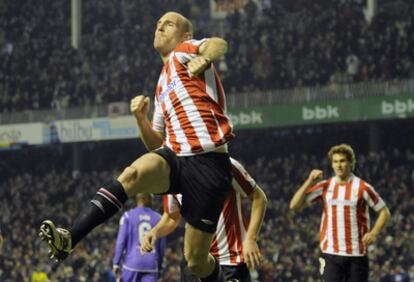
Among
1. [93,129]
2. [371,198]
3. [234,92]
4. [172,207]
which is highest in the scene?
[172,207]

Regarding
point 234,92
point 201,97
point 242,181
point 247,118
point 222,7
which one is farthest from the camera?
point 222,7

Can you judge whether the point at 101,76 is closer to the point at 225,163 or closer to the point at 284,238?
the point at 284,238

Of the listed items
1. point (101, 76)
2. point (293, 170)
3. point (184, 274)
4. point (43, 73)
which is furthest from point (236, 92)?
point (184, 274)

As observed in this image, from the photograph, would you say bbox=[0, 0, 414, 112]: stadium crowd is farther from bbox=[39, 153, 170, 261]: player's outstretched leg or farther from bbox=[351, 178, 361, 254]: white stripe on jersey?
bbox=[39, 153, 170, 261]: player's outstretched leg

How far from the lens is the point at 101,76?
36250 mm

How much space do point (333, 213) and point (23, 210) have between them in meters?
24.9

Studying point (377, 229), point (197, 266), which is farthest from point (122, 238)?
point (197, 266)

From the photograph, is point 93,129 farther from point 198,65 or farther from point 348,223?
point 198,65

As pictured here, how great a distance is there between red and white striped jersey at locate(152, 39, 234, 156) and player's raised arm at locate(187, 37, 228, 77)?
0.16 m

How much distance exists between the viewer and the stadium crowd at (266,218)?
72.3 feet

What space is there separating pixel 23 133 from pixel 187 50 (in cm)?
3059

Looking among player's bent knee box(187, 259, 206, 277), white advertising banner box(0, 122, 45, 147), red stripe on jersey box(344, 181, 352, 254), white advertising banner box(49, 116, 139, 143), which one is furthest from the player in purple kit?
white advertising banner box(0, 122, 45, 147)

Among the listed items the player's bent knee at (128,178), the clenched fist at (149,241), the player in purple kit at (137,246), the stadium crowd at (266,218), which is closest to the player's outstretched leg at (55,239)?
the player's bent knee at (128,178)

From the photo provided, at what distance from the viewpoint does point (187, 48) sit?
253 inches
